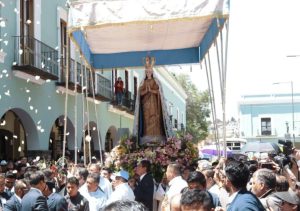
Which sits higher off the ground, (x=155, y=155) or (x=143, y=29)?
(x=143, y=29)

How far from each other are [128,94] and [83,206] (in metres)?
16.6

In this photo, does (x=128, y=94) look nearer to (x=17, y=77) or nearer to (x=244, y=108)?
(x=17, y=77)

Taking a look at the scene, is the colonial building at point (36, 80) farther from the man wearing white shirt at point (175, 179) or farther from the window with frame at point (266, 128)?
the window with frame at point (266, 128)

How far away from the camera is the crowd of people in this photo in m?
3.67

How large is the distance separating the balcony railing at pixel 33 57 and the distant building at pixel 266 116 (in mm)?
29992

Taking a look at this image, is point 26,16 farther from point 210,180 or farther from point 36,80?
point 210,180

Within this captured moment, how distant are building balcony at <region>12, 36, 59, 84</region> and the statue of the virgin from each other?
9.66ft

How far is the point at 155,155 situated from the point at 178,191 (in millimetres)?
3757

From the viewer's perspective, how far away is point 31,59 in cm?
1229

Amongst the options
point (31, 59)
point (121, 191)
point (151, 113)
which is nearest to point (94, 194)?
point (121, 191)

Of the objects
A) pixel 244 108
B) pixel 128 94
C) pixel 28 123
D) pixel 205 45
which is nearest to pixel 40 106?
pixel 28 123

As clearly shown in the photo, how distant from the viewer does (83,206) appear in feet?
17.8

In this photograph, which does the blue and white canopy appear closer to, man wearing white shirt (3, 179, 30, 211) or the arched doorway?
man wearing white shirt (3, 179, 30, 211)

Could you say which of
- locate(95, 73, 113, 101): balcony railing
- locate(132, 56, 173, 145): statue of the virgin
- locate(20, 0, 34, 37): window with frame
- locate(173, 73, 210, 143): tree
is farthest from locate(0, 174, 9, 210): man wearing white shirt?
locate(173, 73, 210, 143): tree
